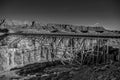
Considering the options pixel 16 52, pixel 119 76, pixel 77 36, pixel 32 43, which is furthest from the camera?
pixel 32 43

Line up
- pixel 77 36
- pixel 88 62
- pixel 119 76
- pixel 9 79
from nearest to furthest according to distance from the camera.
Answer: pixel 119 76
pixel 9 79
pixel 77 36
pixel 88 62

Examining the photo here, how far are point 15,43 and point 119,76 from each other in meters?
23.0

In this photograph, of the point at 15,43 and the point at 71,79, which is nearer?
the point at 71,79

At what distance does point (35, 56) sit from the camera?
26719 millimetres

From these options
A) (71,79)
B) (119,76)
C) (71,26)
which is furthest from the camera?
(71,26)

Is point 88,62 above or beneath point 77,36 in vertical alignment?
beneath

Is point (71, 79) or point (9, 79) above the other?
point (71, 79)

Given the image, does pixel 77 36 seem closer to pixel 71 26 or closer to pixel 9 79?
pixel 9 79

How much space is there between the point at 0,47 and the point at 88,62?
58.0 feet

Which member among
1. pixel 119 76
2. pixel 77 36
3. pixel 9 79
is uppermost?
pixel 77 36

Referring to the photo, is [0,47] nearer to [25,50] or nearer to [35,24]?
[25,50]

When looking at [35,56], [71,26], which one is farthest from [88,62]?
[71,26]

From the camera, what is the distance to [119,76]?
7.64 m

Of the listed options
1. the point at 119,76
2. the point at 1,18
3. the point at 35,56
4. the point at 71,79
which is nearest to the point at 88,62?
the point at 71,79
